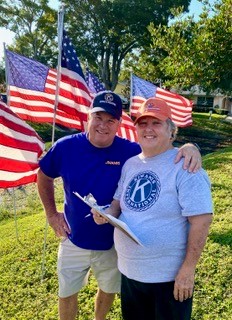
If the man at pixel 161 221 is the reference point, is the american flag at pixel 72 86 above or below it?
above

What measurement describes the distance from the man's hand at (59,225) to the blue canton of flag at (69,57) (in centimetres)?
227

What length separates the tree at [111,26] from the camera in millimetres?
27922

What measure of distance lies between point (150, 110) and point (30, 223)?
202 inches

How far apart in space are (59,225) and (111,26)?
29.6 m

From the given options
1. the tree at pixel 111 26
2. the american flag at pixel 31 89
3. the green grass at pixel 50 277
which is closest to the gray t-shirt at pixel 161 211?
the green grass at pixel 50 277

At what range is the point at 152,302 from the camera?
243 centimetres

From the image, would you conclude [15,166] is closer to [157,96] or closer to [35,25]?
[157,96]

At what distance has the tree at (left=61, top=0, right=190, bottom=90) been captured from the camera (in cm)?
2792

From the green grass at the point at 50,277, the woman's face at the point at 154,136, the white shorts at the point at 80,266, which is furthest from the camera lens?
the green grass at the point at 50,277

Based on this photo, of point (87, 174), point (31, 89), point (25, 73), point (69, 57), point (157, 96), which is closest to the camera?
point (87, 174)

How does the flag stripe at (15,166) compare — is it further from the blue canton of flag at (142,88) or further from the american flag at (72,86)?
the blue canton of flag at (142,88)

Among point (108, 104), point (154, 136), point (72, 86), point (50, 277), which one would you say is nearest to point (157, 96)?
point (72, 86)

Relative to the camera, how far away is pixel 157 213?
7.25 feet

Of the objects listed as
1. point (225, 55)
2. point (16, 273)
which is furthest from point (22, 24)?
point (16, 273)
